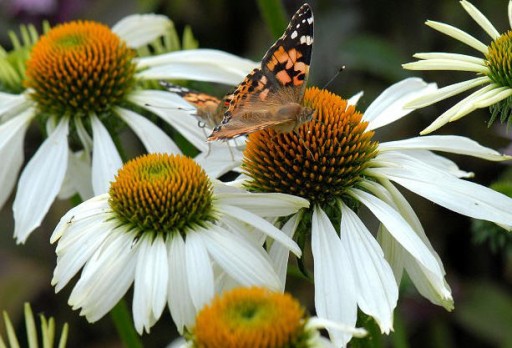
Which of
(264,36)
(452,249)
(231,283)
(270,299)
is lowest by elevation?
(452,249)

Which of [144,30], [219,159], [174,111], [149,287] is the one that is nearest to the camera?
[149,287]

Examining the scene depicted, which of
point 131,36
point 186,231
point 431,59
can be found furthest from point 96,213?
point 131,36

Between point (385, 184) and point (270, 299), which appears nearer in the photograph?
point (270, 299)

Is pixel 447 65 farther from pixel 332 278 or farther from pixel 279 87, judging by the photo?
pixel 332 278

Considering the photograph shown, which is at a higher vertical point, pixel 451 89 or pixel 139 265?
pixel 451 89

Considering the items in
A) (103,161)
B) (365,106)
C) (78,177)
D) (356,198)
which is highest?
(356,198)

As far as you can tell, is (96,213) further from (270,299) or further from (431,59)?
(431,59)

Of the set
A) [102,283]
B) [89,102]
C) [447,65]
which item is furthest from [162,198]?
[89,102]
